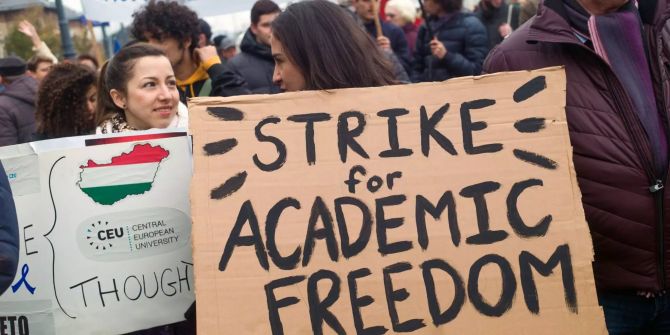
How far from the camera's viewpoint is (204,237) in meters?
2.09

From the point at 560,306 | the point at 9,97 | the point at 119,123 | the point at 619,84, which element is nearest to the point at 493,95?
the point at 619,84

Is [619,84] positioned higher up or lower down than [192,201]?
higher up

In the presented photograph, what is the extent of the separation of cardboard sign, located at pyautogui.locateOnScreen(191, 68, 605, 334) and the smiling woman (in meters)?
1.07

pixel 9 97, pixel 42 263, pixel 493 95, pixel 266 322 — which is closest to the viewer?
pixel 266 322

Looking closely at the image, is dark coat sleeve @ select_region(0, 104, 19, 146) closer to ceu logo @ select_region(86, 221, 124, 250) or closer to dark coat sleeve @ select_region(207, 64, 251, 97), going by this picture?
dark coat sleeve @ select_region(207, 64, 251, 97)

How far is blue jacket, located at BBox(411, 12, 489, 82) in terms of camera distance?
5973 mm

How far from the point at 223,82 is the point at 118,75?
974mm

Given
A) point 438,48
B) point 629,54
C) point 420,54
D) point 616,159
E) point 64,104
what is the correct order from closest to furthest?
point 616,159, point 629,54, point 64,104, point 438,48, point 420,54

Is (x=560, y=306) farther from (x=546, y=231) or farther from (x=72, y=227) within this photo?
(x=72, y=227)

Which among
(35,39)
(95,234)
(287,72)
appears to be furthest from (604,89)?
(35,39)

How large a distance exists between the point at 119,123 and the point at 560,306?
1959 millimetres

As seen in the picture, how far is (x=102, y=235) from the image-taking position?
2389mm

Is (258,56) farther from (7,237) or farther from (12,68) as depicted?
(7,237)

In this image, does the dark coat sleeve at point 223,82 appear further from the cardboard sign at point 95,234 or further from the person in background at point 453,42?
the person in background at point 453,42
